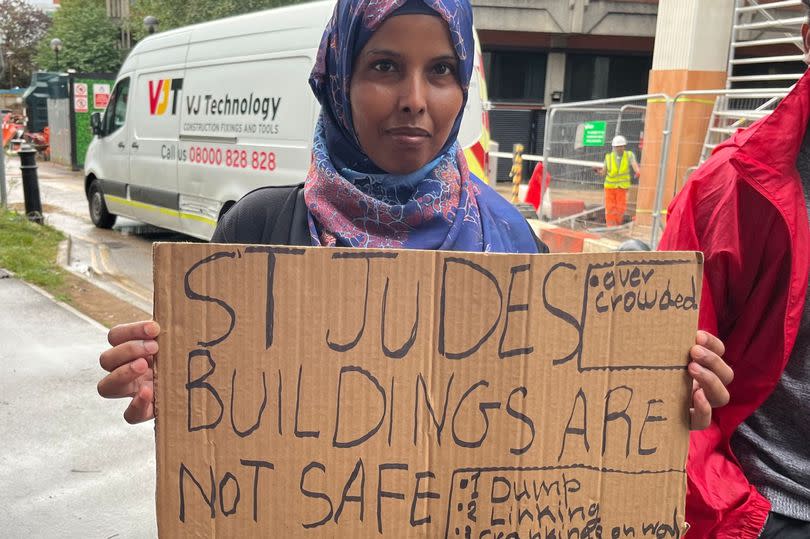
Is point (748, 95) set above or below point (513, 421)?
above

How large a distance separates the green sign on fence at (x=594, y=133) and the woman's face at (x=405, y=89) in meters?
8.97

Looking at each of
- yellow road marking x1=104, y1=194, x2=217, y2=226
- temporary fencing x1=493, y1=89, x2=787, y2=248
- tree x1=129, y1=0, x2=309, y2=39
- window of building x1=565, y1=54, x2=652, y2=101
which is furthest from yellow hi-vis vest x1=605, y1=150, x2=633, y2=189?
window of building x1=565, y1=54, x2=652, y2=101

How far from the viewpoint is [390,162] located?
5.19 ft

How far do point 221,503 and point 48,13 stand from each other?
68.7m

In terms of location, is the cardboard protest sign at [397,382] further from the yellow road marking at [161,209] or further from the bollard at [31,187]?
the bollard at [31,187]

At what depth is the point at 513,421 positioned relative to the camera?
4.40 feet

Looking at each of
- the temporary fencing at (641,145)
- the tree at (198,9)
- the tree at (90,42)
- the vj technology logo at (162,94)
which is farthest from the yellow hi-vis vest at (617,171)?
the tree at (90,42)

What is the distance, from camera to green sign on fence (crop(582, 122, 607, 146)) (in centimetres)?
1011

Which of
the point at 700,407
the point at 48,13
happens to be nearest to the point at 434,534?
the point at 700,407

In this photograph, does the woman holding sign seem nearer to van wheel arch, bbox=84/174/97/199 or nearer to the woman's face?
the woman's face

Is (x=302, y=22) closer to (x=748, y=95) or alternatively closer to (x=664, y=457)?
(x=748, y=95)

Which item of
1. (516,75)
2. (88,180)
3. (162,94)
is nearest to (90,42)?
(516,75)

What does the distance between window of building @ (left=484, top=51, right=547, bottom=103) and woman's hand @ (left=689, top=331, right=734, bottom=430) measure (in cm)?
2494

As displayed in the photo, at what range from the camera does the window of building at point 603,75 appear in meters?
25.8
